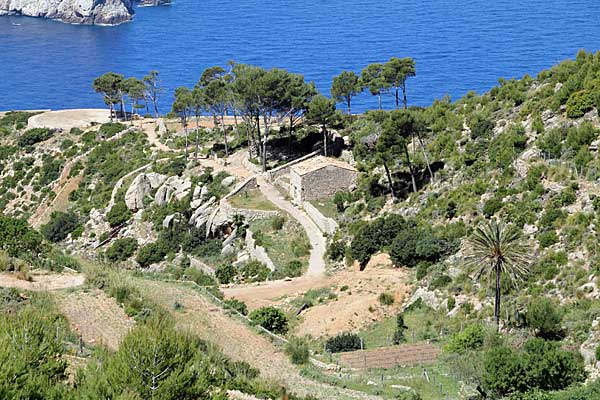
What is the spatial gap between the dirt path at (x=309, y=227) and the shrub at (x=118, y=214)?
1374cm

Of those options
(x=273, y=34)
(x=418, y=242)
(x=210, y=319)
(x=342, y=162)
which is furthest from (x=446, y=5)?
(x=210, y=319)

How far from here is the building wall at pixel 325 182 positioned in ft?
233

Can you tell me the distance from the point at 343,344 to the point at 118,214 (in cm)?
4077

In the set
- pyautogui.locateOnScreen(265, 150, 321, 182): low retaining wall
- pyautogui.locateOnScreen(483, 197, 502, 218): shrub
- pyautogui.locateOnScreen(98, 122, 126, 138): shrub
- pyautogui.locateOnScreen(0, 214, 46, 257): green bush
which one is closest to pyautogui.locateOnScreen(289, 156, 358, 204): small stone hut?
pyautogui.locateOnScreen(265, 150, 321, 182): low retaining wall

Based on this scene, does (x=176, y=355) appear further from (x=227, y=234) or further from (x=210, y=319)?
(x=227, y=234)

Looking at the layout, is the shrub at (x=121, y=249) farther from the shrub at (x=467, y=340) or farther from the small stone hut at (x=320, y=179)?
the shrub at (x=467, y=340)

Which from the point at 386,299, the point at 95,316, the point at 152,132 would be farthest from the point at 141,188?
the point at 95,316

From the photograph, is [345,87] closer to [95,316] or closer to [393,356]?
[393,356]

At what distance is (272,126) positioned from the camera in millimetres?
89250

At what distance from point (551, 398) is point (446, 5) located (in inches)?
6718

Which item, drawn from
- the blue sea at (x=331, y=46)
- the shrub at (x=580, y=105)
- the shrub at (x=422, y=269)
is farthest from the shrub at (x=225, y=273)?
the blue sea at (x=331, y=46)

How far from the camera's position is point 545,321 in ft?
132

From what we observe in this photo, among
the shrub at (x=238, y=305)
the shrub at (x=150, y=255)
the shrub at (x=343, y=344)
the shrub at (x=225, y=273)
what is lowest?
the shrub at (x=150, y=255)

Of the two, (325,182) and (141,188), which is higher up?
(325,182)
